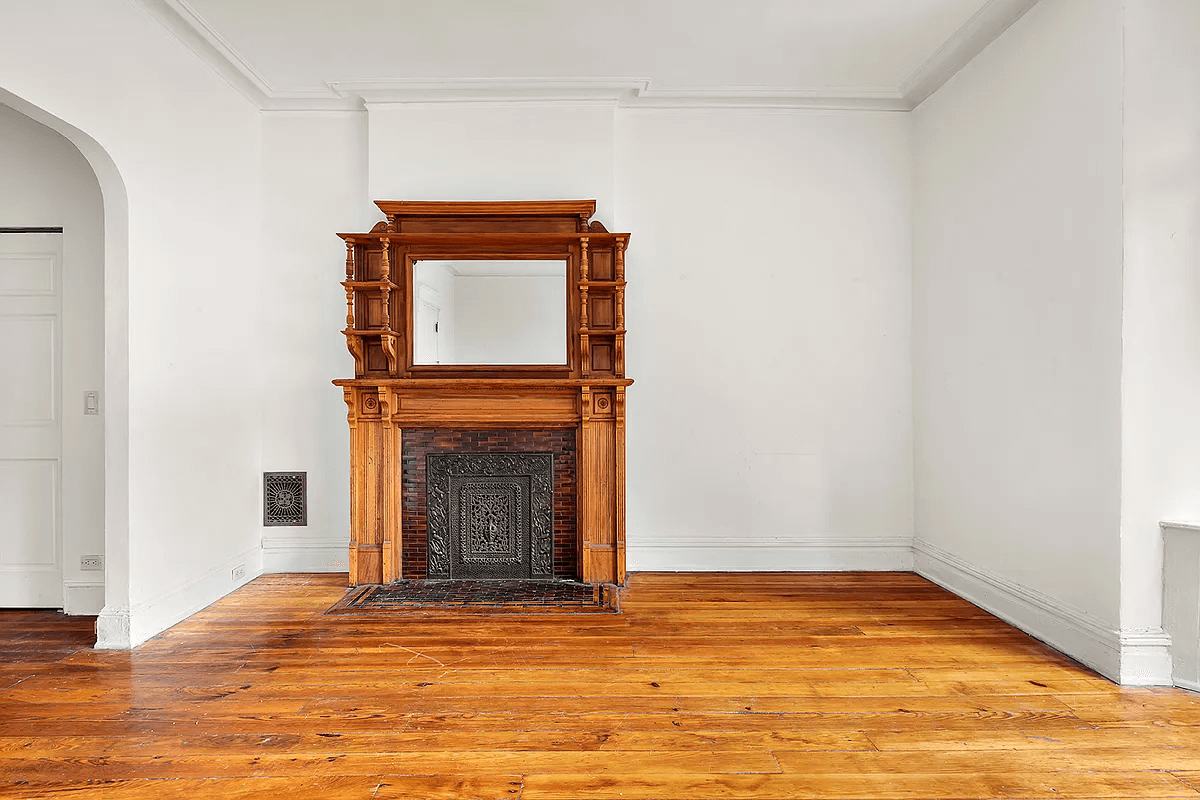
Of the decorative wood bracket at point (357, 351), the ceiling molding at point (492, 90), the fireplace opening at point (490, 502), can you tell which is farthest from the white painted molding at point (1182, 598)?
the decorative wood bracket at point (357, 351)

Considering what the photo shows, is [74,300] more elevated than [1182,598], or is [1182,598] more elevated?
[74,300]

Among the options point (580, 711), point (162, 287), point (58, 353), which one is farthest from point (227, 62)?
point (580, 711)

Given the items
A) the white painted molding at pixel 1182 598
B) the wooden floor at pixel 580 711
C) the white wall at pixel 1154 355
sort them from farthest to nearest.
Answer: the white wall at pixel 1154 355
the white painted molding at pixel 1182 598
the wooden floor at pixel 580 711

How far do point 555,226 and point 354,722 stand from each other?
2980mm

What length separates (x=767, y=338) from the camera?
443cm

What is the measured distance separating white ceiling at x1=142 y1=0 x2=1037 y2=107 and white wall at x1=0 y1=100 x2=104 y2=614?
98cm

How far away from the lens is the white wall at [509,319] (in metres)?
4.20

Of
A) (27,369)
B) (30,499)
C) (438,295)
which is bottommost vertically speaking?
(30,499)

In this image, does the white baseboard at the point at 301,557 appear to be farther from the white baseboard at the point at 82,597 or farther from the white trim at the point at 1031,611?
the white trim at the point at 1031,611

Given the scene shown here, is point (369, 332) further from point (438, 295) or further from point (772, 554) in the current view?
point (772, 554)

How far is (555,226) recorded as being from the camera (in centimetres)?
423

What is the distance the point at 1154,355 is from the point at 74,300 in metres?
5.12

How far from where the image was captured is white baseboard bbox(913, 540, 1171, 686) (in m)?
2.70

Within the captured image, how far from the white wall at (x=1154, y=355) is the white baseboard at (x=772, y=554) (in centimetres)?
174
